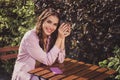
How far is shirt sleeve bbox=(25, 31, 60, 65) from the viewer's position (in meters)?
4.30

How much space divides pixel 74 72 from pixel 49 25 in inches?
30.5

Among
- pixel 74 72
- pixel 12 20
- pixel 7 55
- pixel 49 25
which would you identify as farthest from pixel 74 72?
pixel 12 20

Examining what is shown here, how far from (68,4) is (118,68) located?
1.54 meters

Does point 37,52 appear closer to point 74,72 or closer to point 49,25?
point 49,25

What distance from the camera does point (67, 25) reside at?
14.6 ft

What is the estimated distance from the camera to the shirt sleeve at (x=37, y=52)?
430cm

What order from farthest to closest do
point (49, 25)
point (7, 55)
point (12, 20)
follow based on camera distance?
1. point (12, 20)
2. point (7, 55)
3. point (49, 25)

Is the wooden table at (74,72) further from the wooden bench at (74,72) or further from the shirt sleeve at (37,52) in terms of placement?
the shirt sleeve at (37,52)

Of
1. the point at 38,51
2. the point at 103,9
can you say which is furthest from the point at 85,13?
the point at 38,51

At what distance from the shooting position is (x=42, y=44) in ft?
14.3

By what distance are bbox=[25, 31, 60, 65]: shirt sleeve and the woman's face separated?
183 millimetres

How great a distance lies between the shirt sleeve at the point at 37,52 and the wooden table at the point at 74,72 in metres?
0.13

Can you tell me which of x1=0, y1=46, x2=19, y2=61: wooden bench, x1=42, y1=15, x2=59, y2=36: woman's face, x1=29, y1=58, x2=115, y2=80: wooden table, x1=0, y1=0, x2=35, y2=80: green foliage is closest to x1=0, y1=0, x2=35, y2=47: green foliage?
x1=0, y1=0, x2=35, y2=80: green foliage

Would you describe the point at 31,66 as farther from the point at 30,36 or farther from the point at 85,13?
the point at 85,13
